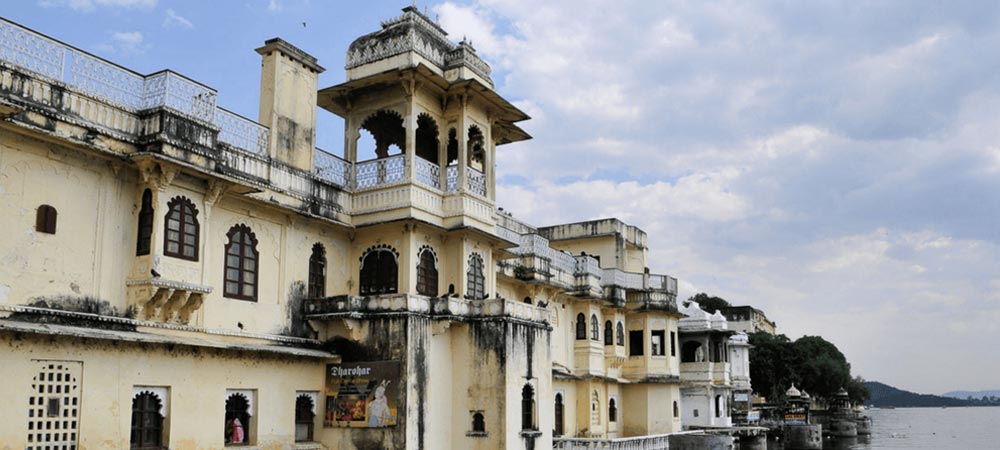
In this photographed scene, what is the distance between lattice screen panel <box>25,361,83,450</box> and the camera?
13.2 meters

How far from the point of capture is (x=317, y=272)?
66.2ft

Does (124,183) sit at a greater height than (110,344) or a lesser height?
greater

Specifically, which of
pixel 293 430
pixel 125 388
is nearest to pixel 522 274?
pixel 293 430

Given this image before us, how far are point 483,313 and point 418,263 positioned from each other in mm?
1983

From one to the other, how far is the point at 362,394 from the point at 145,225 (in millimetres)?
5984

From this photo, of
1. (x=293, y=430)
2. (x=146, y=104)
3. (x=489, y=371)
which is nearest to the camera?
(x=146, y=104)

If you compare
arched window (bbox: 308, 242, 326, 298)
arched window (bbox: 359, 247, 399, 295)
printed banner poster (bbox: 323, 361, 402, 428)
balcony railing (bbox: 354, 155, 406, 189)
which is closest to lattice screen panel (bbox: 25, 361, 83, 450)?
printed banner poster (bbox: 323, 361, 402, 428)

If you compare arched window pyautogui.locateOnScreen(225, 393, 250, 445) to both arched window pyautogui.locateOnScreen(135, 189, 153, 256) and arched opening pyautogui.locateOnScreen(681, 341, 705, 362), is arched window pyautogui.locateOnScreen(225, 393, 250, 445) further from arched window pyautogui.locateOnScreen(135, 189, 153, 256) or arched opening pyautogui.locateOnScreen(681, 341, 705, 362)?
arched opening pyautogui.locateOnScreen(681, 341, 705, 362)

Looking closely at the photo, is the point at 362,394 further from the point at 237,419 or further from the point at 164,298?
the point at 164,298

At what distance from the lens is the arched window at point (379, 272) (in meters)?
20.6

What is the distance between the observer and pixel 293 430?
1844cm

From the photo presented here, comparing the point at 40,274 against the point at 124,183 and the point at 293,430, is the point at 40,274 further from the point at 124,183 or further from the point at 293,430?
the point at 293,430

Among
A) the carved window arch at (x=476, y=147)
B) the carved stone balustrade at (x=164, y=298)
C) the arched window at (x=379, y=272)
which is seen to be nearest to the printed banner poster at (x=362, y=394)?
the arched window at (x=379, y=272)

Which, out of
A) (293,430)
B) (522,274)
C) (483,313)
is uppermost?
(522,274)
